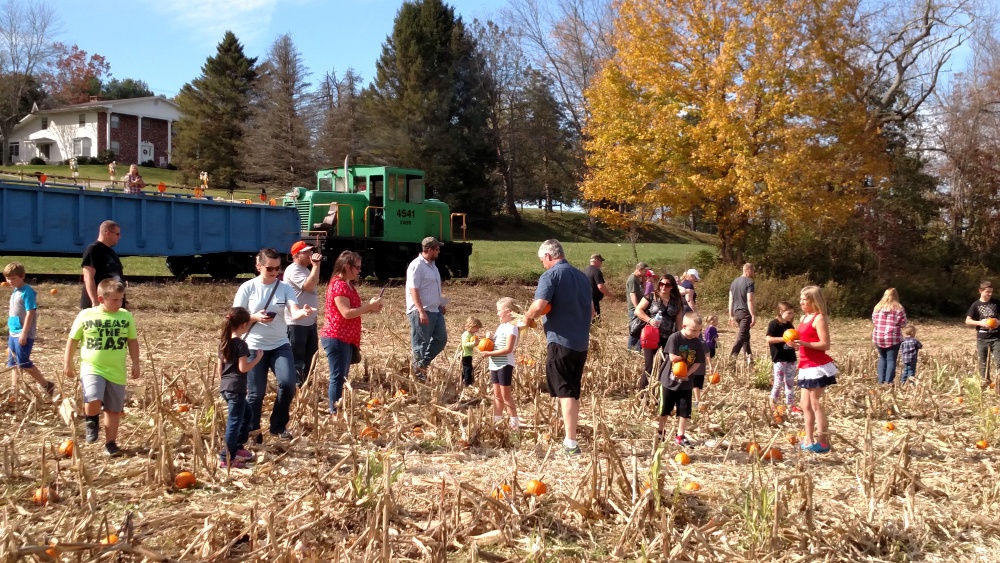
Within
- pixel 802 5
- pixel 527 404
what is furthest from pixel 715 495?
pixel 802 5

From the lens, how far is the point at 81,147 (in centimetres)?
6588

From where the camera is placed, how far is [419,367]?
8.72 meters

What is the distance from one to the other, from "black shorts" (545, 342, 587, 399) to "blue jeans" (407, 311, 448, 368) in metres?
2.54

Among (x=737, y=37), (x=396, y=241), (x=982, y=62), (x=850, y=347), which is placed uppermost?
(x=982, y=62)

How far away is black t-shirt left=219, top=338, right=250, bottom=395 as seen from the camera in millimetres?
5812

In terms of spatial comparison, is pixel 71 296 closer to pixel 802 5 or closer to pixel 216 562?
pixel 216 562

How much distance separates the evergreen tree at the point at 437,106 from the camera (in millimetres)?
49219

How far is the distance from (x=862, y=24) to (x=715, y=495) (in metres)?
26.2

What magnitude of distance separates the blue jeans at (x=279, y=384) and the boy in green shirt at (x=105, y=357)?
2.81ft

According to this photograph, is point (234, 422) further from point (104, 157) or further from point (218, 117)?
point (104, 157)

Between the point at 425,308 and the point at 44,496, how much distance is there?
4455mm

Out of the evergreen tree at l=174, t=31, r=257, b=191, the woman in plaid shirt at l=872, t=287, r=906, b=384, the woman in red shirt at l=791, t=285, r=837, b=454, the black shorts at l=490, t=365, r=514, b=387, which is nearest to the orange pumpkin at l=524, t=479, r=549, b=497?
the black shorts at l=490, t=365, r=514, b=387

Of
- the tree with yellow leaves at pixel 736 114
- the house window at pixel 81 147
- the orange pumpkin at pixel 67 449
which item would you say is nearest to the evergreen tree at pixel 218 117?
the house window at pixel 81 147

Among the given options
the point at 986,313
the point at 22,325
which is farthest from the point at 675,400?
the point at 986,313
